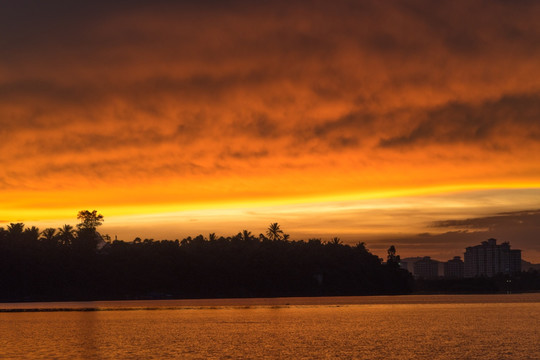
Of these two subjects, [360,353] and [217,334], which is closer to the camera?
[360,353]

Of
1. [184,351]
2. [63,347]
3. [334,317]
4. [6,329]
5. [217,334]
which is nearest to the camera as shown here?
[184,351]

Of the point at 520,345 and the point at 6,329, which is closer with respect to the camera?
the point at 520,345

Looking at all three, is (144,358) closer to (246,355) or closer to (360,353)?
(246,355)

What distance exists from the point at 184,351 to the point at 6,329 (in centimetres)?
4921

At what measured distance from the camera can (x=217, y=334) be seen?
348ft

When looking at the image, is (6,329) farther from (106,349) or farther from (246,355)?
(246,355)

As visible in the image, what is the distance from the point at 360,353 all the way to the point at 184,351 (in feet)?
63.7

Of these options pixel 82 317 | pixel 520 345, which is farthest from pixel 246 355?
pixel 82 317

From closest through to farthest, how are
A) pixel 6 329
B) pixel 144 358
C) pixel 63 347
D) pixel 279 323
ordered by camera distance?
1. pixel 144 358
2. pixel 63 347
3. pixel 6 329
4. pixel 279 323

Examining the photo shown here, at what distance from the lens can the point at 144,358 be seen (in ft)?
242

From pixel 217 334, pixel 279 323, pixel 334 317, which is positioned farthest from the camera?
pixel 334 317

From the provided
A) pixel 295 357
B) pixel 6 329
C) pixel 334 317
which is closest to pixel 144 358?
pixel 295 357

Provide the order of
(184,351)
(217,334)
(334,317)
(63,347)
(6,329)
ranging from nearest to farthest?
1. (184,351)
2. (63,347)
3. (217,334)
4. (6,329)
5. (334,317)

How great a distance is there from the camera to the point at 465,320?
452 ft
